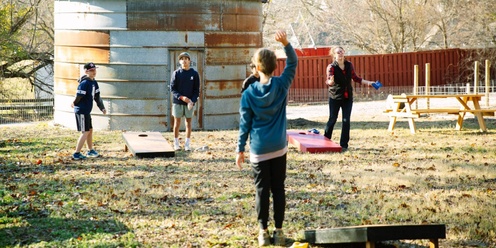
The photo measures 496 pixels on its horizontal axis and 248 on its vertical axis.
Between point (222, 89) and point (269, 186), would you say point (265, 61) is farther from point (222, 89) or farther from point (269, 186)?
point (222, 89)

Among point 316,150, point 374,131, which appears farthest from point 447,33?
point 316,150

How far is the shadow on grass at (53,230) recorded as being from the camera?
8.43 meters

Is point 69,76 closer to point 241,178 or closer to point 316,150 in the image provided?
point 316,150

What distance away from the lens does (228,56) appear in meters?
21.9

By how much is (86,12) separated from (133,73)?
206 cm

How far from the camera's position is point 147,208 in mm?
10141

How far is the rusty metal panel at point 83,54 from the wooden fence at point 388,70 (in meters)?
17.4

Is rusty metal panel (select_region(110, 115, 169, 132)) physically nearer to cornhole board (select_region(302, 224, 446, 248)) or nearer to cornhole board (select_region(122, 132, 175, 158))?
cornhole board (select_region(122, 132, 175, 158))

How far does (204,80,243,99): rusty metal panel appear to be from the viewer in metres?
21.8

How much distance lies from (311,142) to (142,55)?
22.3ft

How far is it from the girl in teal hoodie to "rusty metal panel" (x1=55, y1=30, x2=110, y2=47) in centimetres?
1376

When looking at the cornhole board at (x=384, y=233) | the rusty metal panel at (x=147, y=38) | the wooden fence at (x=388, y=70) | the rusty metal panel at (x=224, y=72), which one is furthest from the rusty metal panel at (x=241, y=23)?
the wooden fence at (x=388, y=70)

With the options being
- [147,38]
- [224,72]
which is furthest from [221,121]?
[147,38]

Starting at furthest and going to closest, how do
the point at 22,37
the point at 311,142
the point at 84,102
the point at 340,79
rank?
1. the point at 22,37
2. the point at 311,142
3. the point at 340,79
4. the point at 84,102
